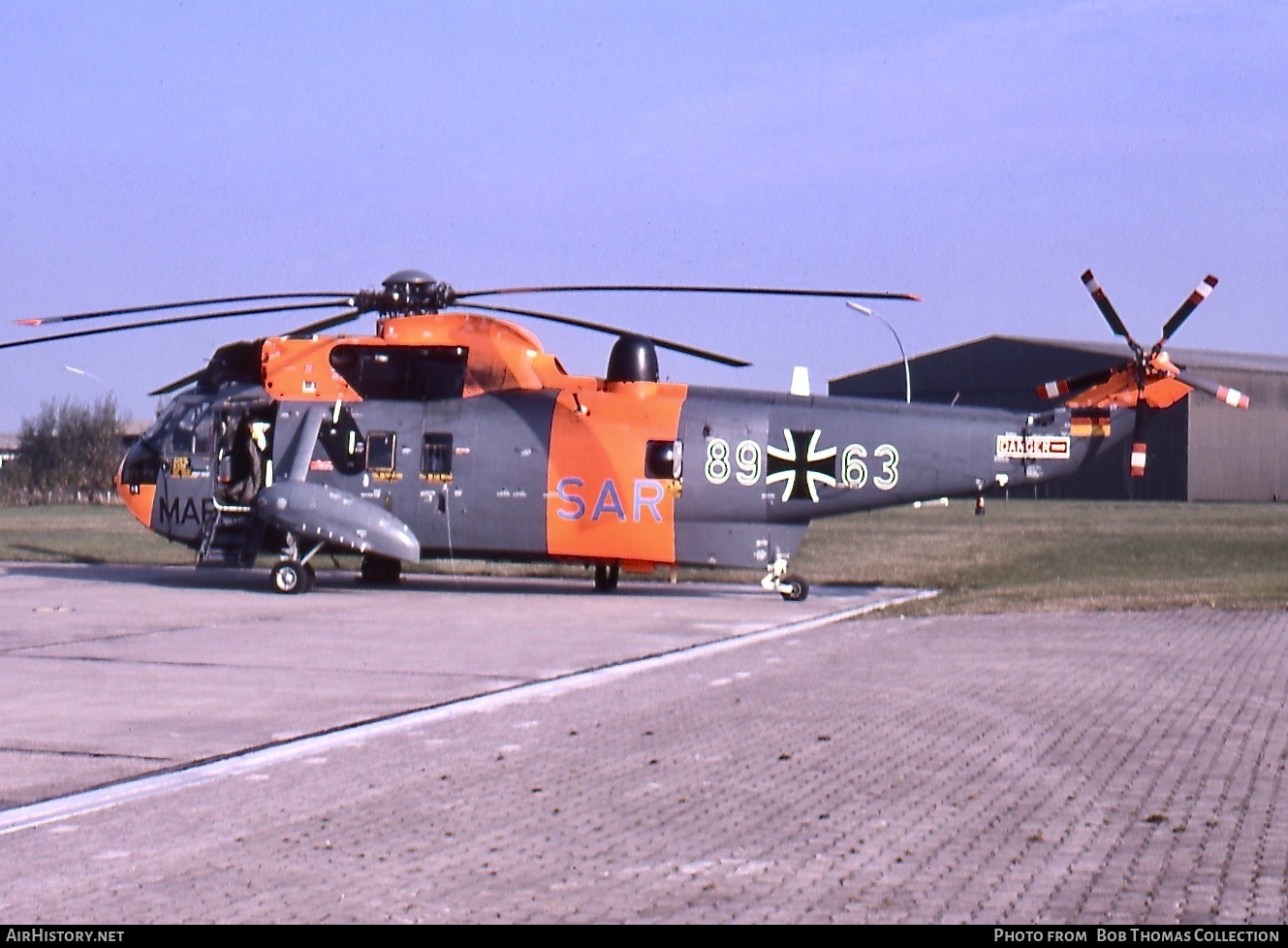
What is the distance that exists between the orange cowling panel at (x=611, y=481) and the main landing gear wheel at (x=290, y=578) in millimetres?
3482

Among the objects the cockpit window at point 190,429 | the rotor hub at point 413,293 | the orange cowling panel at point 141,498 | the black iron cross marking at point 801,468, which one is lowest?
the orange cowling panel at point 141,498

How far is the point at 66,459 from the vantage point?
76812mm

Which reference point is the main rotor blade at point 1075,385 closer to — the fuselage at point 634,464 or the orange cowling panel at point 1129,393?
the orange cowling panel at point 1129,393

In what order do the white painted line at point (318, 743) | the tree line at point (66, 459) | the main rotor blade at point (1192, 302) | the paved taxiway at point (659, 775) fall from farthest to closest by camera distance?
the tree line at point (66, 459)
the main rotor blade at point (1192, 302)
the white painted line at point (318, 743)
the paved taxiway at point (659, 775)

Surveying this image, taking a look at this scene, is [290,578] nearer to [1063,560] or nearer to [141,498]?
[141,498]

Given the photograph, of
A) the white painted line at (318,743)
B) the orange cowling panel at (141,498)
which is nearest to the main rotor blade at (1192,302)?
the white painted line at (318,743)

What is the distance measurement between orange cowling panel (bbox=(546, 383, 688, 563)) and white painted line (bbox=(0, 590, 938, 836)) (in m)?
5.34

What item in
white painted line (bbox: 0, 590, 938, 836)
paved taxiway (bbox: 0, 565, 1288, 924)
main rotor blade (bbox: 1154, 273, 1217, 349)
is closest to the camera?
paved taxiway (bbox: 0, 565, 1288, 924)

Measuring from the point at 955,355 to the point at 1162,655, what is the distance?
71.0 meters

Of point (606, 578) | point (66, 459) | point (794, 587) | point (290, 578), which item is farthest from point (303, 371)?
point (66, 459)

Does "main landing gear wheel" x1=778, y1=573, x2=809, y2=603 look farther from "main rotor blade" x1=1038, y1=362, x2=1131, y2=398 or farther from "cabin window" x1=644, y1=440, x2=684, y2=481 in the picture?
"main rotor blade" x1=1038, y1=362, x2=1131, y2=398

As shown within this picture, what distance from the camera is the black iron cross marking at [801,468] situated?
2155cm

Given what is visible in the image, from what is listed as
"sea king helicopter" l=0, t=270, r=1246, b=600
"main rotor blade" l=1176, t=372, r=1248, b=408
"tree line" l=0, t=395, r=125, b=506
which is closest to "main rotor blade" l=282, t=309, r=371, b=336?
"sea king helicopter" l=0, t=270, r=1246, b=600

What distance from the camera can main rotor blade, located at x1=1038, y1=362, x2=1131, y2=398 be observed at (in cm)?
2064
